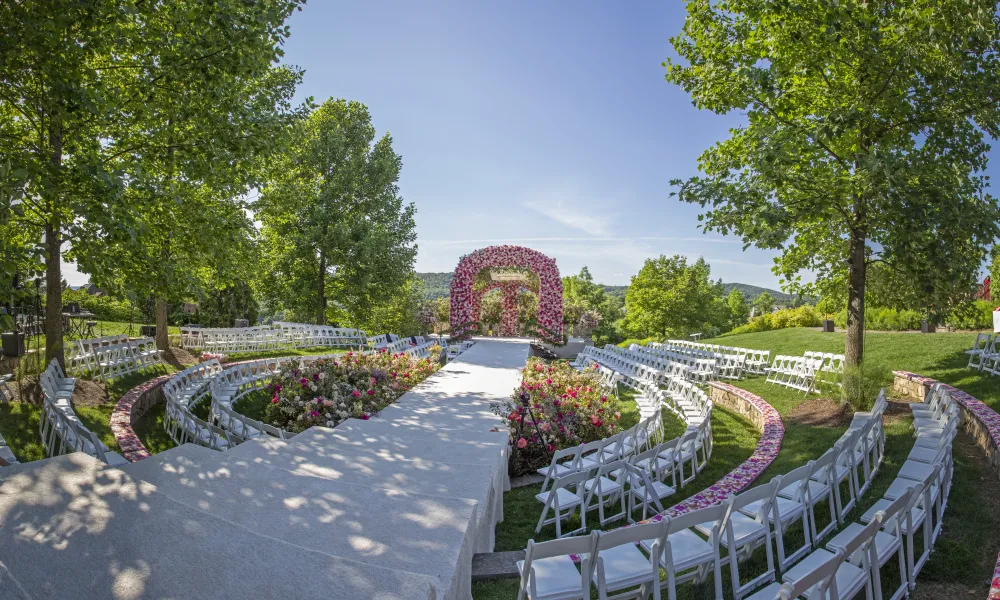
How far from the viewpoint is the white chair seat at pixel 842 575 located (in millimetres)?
2924

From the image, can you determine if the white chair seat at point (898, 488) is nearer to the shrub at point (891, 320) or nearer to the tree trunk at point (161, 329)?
the tree trunk at point (161, 329)

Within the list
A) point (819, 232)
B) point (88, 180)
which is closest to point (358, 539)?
point (88, 180)

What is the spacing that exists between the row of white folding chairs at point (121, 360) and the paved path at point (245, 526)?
6924 mm

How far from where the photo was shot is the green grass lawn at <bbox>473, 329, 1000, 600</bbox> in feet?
11.4

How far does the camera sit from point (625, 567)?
3211 millimetres

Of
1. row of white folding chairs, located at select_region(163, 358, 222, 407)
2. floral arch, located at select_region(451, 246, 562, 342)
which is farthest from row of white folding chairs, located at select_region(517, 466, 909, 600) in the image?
floral arch, located at select_region(451, 246, 562, 342)

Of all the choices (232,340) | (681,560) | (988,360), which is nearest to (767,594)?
(681,560)

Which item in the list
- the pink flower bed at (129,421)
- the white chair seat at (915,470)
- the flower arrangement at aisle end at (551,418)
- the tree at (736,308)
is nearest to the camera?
the white chair seat at (915,470)

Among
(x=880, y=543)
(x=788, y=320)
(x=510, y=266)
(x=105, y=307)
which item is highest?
(x=510, y=266)

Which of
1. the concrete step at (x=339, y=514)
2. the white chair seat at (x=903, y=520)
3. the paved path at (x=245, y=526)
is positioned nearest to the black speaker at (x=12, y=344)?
the paved path at (x=245, y=526)

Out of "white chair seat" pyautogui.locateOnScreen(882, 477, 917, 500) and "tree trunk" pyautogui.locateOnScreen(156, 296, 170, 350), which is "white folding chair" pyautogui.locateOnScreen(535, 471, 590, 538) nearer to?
"white chair seat" pyautogui.locateOnScreen(882, 477, 917, 500)

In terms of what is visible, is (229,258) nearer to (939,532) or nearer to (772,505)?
(772,505)

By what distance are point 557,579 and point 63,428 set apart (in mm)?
5135

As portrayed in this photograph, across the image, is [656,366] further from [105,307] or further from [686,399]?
[105,307]
